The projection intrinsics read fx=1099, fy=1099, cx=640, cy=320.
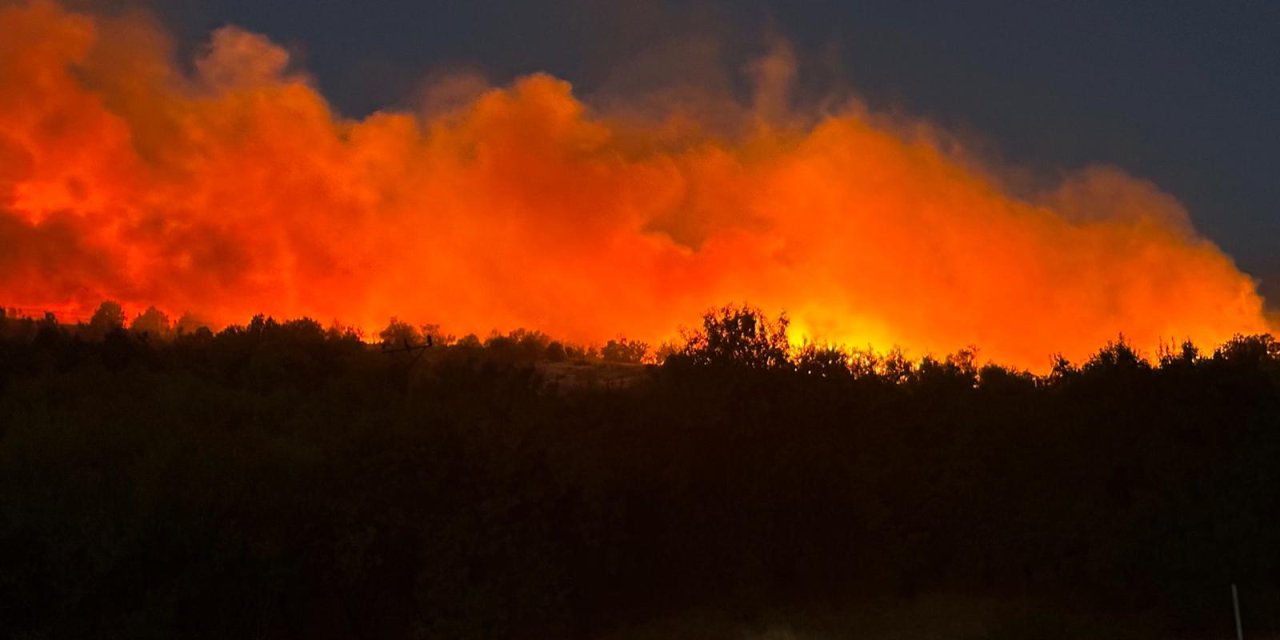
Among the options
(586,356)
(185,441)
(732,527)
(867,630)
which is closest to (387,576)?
(185,441)

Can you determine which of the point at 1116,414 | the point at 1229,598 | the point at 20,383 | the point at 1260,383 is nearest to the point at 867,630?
the point at 1229,598

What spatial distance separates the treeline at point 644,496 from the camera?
17672 mm

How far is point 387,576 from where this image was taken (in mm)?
19281

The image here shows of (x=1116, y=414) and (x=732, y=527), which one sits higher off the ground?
(x=1116, y=414)

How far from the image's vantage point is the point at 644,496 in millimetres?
22453

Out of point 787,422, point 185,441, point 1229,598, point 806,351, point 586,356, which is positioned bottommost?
point 1229,598

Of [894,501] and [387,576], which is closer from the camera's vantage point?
[387,576]

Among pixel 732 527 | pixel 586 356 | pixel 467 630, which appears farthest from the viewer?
pixel 586 356

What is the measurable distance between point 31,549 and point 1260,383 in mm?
23455

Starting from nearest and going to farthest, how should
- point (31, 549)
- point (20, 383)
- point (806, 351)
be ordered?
point (31, 549)
point (806, 351)
point (20, 383)

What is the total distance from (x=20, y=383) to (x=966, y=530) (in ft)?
81.7

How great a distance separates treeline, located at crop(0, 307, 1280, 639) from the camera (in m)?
17.7

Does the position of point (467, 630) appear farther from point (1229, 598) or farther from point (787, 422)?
point (1229, 598)

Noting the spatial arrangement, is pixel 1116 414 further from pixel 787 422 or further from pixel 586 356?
pixel 586 356
